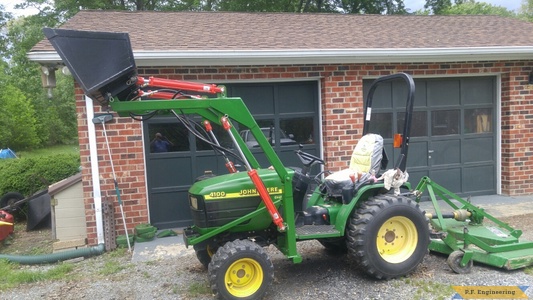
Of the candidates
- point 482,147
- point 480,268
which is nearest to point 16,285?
point 480,268

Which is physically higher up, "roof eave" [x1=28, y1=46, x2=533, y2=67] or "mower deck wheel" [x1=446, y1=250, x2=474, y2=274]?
"roof eave" [x1=28, y1=46, x2=533, y2=67]

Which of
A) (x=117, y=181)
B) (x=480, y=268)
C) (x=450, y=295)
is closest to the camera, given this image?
(x=450, y=295)

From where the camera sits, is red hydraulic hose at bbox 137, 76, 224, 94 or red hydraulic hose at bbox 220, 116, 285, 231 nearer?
red hydraulic hose at bbox 137, 76, 224, 94

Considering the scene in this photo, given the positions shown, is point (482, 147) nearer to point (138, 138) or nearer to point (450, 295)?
point (450, 295)

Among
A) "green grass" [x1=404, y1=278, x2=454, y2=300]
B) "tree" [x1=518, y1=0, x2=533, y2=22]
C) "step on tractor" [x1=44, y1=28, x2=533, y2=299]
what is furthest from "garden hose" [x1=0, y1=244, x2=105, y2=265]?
"tree" [x1=518, y1=0, x2=533, y2=22]

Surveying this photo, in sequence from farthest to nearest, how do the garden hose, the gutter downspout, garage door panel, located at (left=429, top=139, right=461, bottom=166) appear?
garage door panel, located at (left=429, top=139, right=461, bottom=166) < the gutter downspout < the garden hose

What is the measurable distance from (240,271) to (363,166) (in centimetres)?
177

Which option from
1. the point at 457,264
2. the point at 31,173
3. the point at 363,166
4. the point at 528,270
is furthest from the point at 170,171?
the point at 528,270

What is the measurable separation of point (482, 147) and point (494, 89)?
1096 millimetres

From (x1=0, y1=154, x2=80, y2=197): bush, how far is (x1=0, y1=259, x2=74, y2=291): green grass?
3535mm

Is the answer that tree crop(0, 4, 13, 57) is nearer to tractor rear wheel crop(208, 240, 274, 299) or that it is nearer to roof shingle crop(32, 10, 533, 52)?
roof shingle crop(32, 10, 533, 52)

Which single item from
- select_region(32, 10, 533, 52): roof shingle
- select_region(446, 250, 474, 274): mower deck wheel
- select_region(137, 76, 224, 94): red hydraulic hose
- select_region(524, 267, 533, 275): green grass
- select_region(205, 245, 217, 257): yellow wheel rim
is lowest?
select_region(524, 267, 533, 275): green grass

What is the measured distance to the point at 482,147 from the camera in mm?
7766

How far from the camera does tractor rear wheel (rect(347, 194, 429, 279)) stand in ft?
12.9
